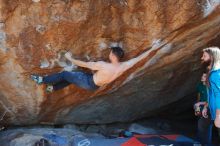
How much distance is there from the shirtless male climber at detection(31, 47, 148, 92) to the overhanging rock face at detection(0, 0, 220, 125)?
0.08 metres

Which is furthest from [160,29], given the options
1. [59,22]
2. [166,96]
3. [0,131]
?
[0,131]

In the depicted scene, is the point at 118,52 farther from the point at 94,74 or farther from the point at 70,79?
the point at 70,79

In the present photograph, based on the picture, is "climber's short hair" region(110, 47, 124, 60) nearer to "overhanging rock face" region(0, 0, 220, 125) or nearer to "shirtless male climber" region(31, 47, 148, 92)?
"shirtless male climber" region(31, 47, 148, 92)

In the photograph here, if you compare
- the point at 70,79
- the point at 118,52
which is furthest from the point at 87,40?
the point at 70,79

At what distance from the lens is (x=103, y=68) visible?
5.30m

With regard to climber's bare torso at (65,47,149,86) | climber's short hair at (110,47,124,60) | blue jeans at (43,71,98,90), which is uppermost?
climber's short hair at (110,47,124,60)

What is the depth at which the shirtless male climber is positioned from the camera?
5230 millimetres

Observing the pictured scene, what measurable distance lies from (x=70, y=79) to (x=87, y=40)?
55 cm

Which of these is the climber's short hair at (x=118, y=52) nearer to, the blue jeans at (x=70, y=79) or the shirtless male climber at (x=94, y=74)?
the shirtless male climber at (x=94, y=74)

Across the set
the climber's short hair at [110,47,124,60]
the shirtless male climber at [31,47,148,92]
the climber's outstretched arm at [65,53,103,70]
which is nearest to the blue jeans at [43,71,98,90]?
the shirtless male climber at [31,47,148,92]

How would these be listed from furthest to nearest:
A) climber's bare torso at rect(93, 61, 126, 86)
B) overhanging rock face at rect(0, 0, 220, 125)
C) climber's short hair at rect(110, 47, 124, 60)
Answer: climber's bare torso at rect(93, 61, 126, 86), climber's short hair at rect(110, 47, 124, 60), overhanging rock face at rect(0, 0, 220, 125)

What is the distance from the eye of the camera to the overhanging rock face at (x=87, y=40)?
4.95 m

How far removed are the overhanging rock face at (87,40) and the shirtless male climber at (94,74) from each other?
8 centimetres

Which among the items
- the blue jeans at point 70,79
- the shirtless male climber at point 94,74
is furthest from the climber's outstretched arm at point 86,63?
the blue jeans at point 70,79
